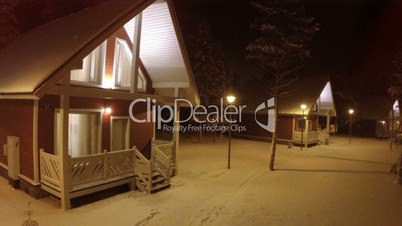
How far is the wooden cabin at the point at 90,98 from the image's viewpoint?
356 inches

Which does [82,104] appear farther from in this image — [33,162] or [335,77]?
[335,77]

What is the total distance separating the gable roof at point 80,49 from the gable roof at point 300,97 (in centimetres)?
1475

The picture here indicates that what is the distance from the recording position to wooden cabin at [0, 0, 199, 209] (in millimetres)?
9055

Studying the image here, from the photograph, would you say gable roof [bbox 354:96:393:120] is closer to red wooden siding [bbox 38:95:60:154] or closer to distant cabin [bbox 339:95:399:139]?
distant cabin [bbox 339:95:399:139]

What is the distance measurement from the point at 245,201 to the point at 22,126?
8.34 m

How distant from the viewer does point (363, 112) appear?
135ft

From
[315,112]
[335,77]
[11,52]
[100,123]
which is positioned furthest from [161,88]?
[335,77]

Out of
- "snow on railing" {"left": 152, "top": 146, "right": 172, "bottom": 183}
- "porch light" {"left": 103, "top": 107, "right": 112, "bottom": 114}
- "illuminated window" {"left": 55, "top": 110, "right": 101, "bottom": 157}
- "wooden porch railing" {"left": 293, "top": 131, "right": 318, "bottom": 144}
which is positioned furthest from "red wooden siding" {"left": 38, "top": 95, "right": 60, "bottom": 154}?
"wooden porch railing" {"left": 293, "top": 131, "right": 318, "bottom": 144}

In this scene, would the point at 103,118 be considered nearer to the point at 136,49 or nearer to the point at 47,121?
the point at 47,121

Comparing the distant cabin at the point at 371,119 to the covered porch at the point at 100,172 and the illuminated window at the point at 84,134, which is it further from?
the illuminated window at the point at 84,134

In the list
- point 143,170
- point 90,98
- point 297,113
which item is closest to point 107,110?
point 90,98

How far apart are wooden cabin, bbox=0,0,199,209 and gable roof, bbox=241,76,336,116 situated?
49.2ft

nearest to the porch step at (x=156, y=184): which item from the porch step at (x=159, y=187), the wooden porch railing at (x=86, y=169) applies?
the porch step at (x=159, y=187)

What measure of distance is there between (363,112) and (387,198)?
3332 centimetres
